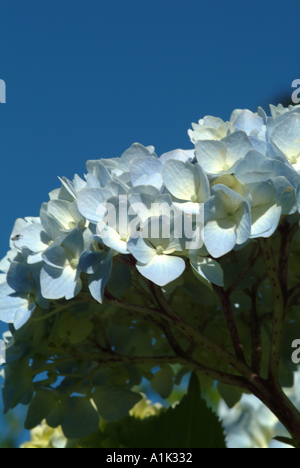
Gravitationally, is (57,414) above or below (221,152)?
below

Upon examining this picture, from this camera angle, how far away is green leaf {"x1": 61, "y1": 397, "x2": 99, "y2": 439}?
491mm

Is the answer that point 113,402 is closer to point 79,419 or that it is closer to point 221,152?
point 79,419

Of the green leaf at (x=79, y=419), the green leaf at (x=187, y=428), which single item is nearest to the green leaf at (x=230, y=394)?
the green leaf at (x=187, y=428)

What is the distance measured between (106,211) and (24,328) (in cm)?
13

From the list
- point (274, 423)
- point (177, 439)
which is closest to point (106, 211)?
point (177, 439)

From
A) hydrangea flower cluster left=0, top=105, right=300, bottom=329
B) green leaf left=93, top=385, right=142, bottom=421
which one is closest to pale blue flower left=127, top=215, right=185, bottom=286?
hydrangea flower cluster left=0, top=105, right=300, bottom=329

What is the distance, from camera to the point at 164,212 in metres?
0.35

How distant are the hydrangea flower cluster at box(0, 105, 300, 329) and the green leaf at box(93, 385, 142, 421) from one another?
0.16 m

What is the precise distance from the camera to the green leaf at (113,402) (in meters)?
0.49

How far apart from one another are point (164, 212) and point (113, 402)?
25cm

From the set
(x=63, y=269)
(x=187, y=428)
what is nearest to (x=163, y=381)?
(x=187, y=428)

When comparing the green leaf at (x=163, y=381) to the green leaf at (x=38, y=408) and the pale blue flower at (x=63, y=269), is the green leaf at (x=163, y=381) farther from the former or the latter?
the pale blue flower at (x=63, y=269)
